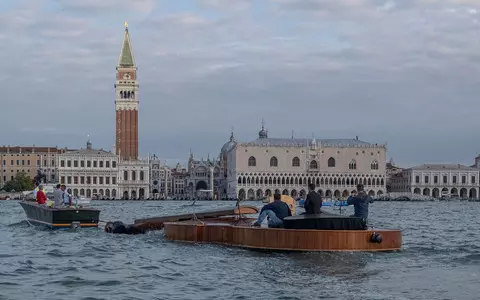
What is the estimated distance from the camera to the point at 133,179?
11481 cm

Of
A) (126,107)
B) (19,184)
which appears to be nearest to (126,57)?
(126,107)

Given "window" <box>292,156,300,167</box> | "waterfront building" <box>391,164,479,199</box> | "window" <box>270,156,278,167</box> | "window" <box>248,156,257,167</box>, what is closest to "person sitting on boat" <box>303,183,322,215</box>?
"window" <box>248,156,257,167</box>

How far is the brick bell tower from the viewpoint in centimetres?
11462

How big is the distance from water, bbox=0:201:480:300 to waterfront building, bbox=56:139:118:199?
95324mm

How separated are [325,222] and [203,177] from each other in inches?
5014

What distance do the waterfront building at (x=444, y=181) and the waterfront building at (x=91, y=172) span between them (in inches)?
1815

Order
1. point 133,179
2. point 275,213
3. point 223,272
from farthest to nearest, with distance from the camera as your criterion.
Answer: point 133,179, point 275,213, point 223,272

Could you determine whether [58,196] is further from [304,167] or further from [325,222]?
[304,167]

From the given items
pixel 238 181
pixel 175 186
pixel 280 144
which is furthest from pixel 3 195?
pixel 175 186

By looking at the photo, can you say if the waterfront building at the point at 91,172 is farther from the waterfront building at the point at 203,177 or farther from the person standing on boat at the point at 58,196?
the person standing on boat at the point at 58,196

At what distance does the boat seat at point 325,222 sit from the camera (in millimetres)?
15438

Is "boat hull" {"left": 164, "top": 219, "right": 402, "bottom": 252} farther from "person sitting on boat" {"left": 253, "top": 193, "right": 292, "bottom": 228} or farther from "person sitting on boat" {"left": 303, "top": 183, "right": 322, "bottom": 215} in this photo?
"person sitting on boat" {"left": 303, "top": 183, "right": 322, "bottom": 215}

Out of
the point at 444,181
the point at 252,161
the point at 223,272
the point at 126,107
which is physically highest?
the point at 126,107

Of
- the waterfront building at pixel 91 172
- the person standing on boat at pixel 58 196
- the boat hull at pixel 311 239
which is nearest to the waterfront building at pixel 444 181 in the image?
the waterfront building at pixel 91 172
